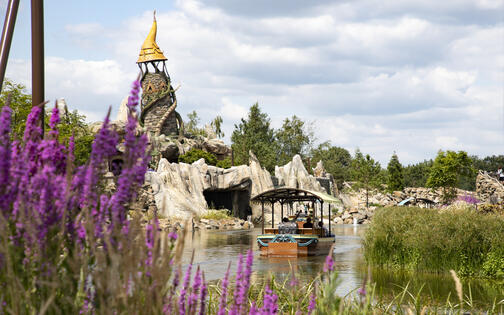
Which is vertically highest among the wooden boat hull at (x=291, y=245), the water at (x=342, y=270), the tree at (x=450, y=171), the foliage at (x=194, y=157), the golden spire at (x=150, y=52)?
the golden spire at (x=150, y=52)

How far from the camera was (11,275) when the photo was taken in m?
2.71

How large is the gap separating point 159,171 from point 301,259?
76.9 ft

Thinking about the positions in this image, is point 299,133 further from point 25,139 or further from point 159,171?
point 25,139

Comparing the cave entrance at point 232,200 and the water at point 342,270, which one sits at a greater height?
the cave entrance at point 232,200

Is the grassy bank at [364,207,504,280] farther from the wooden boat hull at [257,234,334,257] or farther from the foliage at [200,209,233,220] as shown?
the foliage at [200,209,233,220]

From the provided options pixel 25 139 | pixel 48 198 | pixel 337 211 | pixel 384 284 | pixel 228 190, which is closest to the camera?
pixel 48 198

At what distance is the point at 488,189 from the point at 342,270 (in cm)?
3210

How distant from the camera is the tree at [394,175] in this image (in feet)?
248

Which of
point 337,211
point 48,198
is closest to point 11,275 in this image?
point 48,198

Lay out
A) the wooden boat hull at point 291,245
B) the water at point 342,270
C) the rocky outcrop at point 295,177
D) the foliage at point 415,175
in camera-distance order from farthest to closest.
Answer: the foliage at point 415,175, the rocky outcrop at point 295,177, the wooden boat hull at point 291,245, the water at point 342,270

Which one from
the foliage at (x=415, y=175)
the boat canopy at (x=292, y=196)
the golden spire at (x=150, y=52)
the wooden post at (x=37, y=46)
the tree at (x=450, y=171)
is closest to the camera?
the wooden post at (x=37, y=46)

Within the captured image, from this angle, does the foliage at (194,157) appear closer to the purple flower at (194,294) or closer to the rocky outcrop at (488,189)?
the rocky outcrop at (488,189)

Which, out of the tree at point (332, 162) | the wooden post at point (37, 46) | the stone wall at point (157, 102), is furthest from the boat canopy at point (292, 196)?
the tree at point (332, 162)

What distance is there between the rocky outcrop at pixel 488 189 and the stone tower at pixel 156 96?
30.6m
